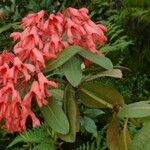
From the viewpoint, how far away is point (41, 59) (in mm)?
1600

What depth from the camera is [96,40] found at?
1.77m

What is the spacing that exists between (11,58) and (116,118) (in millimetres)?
442

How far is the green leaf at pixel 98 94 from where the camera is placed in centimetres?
184

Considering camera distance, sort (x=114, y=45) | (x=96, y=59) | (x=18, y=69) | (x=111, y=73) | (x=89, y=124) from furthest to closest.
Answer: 1. (x=114, y=45)
2. (x=89, y=124)
3. (x=111, y=73)
4. (x=96, y=59)
5. (x=18, y=69)

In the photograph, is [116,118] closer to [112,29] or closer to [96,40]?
[96,40]

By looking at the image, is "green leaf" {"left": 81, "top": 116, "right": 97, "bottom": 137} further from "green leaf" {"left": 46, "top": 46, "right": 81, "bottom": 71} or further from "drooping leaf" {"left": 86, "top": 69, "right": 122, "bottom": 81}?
"green leaf" {"left": 46, "top": 46, "right": 81, "bottom": 71}

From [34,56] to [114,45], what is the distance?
1.63m

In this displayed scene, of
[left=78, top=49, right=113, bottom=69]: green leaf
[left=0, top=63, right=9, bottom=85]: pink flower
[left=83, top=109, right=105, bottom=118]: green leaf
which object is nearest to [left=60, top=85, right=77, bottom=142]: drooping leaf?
[left=78, top=49, right=113, bottom=69]: green leaf

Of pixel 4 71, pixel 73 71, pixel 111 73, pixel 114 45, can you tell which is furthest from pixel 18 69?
pixel 114 45

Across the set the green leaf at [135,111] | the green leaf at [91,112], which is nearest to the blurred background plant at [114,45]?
the green leaf at [91,112]

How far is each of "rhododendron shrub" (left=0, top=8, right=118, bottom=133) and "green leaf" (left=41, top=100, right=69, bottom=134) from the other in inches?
0.9

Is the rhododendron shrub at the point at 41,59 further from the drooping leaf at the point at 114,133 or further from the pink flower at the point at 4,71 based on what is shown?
the drooping leaf at the point at 114,133

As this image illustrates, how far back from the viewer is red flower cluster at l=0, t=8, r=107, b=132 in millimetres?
1600

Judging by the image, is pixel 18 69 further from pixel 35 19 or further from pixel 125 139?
pixel 125 139
